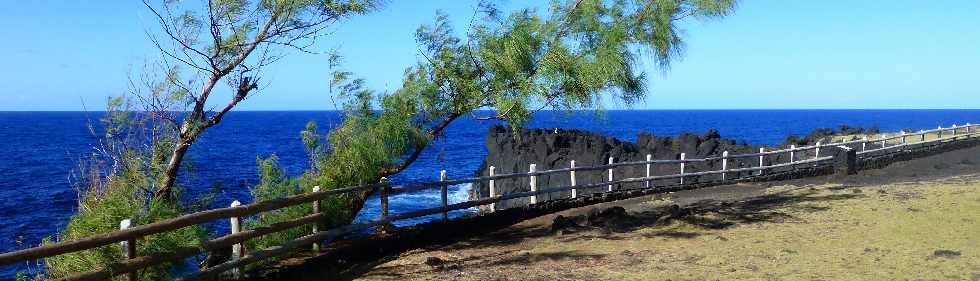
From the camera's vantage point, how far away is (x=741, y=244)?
36.1 feet

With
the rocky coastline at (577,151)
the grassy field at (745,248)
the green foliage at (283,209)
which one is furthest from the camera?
the rocky coastline at (577,151)

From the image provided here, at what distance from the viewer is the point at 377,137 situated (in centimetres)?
1228

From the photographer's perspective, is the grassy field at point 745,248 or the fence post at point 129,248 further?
the grassy field at point 745,248

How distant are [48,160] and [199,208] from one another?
162 feet

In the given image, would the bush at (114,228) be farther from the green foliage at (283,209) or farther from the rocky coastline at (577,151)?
the rocky coastline at (577,151)

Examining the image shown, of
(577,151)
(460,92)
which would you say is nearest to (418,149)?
(460,92)

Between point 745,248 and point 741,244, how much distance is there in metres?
0.34

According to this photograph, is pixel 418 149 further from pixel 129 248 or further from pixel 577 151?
pixel 577 151

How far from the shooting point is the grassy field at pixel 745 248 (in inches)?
359

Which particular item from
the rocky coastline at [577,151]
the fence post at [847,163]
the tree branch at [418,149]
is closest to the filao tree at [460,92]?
the tree branch at [418,149]

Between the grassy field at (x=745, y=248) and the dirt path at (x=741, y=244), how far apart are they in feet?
0.05

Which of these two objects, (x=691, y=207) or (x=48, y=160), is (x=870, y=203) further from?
(x=48, y=160)

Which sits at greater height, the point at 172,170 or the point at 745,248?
the point at 172,170

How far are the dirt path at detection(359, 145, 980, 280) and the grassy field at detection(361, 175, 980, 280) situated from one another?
0.01 metres
